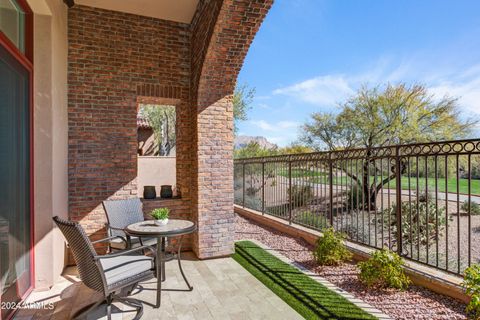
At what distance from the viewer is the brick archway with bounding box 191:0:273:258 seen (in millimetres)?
4199

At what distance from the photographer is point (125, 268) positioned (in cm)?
267

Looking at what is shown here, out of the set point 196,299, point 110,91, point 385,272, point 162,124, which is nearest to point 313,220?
point 385,272

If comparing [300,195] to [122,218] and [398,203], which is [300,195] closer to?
[398,203]

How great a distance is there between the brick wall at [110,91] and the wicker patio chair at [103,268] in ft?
5.89

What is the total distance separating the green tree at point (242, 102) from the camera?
1178 centimetres

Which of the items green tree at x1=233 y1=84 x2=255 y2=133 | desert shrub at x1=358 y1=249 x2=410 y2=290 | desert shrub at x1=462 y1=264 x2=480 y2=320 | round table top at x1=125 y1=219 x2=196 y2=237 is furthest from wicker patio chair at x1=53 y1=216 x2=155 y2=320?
green tree at x1=233 y1=84 x2=255 y2=133

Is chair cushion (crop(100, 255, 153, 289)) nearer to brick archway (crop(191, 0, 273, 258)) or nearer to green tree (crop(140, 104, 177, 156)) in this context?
brick archway (crop(191, 0, 273, 258))

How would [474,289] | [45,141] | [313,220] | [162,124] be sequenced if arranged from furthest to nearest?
1. [162,124]
2. [313,220]
3. [45,141]
4. [474,289]

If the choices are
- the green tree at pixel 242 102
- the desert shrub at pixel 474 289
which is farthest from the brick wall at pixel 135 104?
the green tree at pixel 242 102

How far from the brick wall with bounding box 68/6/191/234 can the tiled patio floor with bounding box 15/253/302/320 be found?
1268 millimetres

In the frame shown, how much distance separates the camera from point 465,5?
975cm

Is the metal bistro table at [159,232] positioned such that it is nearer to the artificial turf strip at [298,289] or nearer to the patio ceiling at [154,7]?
the artificial turf strip at [298,289]

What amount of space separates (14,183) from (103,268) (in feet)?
4.35

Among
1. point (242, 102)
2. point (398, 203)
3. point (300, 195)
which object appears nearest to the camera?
point (398, 203)
